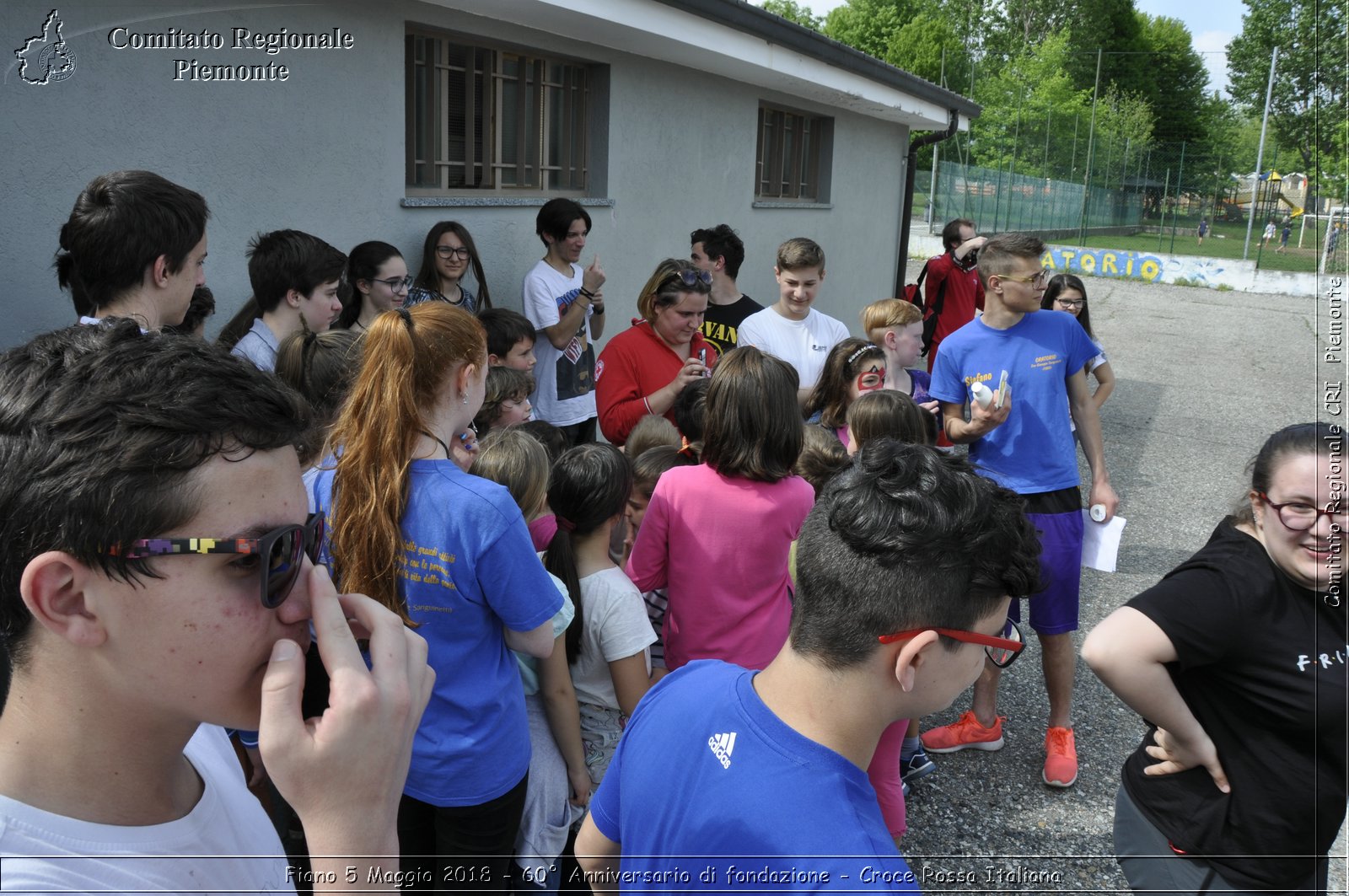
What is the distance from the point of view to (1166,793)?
2320 millimetres

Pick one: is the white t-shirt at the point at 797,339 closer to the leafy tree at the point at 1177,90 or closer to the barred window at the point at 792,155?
the barred window at the point at 792,155

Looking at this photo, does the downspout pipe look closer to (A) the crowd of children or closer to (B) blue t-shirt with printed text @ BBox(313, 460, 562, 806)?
(A) the crowd of children

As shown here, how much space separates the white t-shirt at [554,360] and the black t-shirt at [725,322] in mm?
771

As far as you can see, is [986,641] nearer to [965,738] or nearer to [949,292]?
[965,738]

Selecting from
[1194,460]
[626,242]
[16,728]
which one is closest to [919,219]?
[1194,460]

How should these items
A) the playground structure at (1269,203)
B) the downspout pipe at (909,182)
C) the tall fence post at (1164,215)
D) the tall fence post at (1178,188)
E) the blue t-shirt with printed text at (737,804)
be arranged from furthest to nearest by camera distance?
1. the tall fence post at (1164,215)
2. the tall fence post at (1178,188)
3. the playground structure at (1269,203)
4. the downspout pipe at (909,182)
5. the blue t-shirt with printed text at (737,804)

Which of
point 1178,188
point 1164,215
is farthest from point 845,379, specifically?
point 1178,188

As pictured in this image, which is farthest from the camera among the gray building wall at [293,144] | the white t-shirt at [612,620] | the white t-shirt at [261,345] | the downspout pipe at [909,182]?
the downspout pipe at [909,182]

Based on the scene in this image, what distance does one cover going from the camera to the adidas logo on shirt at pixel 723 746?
149 centimetres

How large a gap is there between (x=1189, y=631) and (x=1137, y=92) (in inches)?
2214

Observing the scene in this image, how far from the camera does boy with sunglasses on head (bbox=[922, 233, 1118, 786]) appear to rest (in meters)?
4.06

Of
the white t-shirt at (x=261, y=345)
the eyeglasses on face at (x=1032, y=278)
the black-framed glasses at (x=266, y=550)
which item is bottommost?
the white t-shirt at (x=261, y=345)

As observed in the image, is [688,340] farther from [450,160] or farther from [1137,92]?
[1137,92]

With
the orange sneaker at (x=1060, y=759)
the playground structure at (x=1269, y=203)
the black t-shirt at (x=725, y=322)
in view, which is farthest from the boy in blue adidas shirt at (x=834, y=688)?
the playground structure at (x=1269, y=203)
